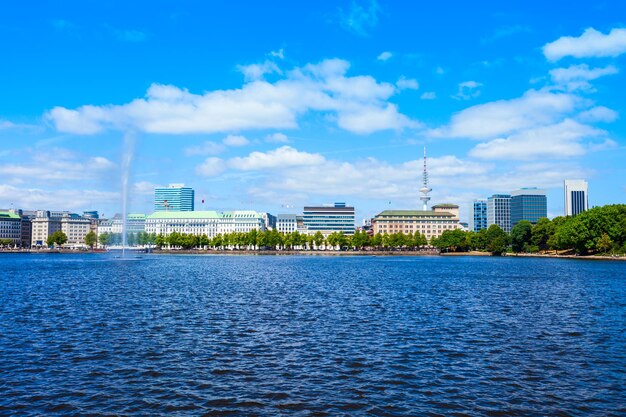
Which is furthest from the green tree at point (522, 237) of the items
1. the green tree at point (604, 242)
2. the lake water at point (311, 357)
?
the lake water at point (311, 357)

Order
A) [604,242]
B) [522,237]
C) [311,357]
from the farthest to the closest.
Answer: [522,237] → [604,242] → [311,357]

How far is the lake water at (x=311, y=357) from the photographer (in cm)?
1745

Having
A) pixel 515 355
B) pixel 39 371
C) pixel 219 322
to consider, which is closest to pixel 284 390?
pixel 39 371

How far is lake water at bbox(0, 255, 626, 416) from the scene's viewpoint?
1745 centimetres

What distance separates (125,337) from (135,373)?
7.33 meters

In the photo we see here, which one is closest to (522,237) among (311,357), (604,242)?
(604,242)

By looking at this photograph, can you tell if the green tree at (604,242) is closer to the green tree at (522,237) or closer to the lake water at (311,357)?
the green tree at (522,237)

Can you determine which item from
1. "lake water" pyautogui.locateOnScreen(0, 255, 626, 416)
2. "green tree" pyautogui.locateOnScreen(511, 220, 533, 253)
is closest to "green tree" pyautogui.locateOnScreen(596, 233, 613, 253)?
"green tree" pyautogui.locateOnScreen(511, 220, 533, 253)

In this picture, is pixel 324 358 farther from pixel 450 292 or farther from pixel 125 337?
pixel 450 292

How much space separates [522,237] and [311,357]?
17709 cm

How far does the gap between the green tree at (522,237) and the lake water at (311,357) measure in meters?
148

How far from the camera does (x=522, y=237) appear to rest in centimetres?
18538

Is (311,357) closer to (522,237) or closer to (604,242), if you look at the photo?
(604,242)

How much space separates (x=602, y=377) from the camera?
2059 cm
